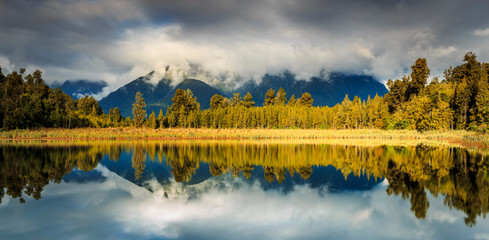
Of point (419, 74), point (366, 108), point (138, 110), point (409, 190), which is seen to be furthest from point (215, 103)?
point (409, 190)

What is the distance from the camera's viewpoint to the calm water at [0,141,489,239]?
9.91 meters

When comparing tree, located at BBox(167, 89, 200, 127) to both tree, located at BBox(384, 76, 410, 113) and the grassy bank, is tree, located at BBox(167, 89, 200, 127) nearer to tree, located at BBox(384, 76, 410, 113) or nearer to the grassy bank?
the grassy bank

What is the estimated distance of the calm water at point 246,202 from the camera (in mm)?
9914

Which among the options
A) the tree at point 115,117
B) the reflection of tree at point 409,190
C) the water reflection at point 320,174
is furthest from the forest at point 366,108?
the reflection of tree at point 409,190

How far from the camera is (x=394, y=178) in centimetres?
1820

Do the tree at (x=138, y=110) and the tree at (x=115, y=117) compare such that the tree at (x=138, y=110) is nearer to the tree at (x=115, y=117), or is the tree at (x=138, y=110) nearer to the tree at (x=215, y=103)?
the tree at (x=115, y=117)

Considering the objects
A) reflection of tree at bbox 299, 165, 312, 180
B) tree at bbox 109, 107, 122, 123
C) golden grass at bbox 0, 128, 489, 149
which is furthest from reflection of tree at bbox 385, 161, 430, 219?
tree at bbox 109, 107, 122, 123

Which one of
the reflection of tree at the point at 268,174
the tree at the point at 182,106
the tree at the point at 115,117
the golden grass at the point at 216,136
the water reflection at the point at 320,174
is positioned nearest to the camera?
the water reflection at the point at 320,174

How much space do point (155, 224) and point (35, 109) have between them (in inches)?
2755

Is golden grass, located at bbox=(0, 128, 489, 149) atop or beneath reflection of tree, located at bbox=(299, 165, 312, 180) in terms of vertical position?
atop

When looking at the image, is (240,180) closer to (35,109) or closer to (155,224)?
(155,224)

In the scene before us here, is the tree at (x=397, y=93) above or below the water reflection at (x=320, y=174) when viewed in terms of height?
above

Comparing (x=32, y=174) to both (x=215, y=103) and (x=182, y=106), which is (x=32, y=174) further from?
(x=215, y=103)

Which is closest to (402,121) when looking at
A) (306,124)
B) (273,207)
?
(306,124)
